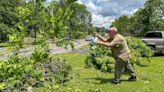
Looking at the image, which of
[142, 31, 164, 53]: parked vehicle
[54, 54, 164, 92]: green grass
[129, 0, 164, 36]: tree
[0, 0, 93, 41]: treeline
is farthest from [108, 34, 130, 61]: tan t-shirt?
[129, 0, 164, 36]: tree

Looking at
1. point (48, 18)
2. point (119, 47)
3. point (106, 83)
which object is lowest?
point (106, 83)

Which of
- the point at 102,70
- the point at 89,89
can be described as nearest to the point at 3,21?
the point at 102,70

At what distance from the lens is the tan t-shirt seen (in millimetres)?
11901

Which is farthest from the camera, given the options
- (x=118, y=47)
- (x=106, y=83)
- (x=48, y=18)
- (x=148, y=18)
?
(x=148, y=18)

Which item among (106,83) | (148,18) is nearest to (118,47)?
(106,83)

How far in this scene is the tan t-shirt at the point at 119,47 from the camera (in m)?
11.9

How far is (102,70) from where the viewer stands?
15.2 meters

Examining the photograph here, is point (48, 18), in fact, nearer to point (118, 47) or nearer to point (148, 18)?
point (118, 47)

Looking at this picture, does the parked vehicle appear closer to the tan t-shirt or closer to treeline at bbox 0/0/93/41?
the tan t-shirt

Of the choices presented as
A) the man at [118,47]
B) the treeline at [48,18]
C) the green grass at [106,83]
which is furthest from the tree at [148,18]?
the treeline at [48,18]

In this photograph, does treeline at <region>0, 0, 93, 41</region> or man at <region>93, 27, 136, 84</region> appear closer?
treeline at <region>0, 0, 93, 41</region>

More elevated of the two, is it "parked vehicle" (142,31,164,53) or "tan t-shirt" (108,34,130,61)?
"tan t-shirt" (108,34,130,61)

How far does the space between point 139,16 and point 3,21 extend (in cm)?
1999

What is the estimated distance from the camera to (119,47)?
39.8 feet
